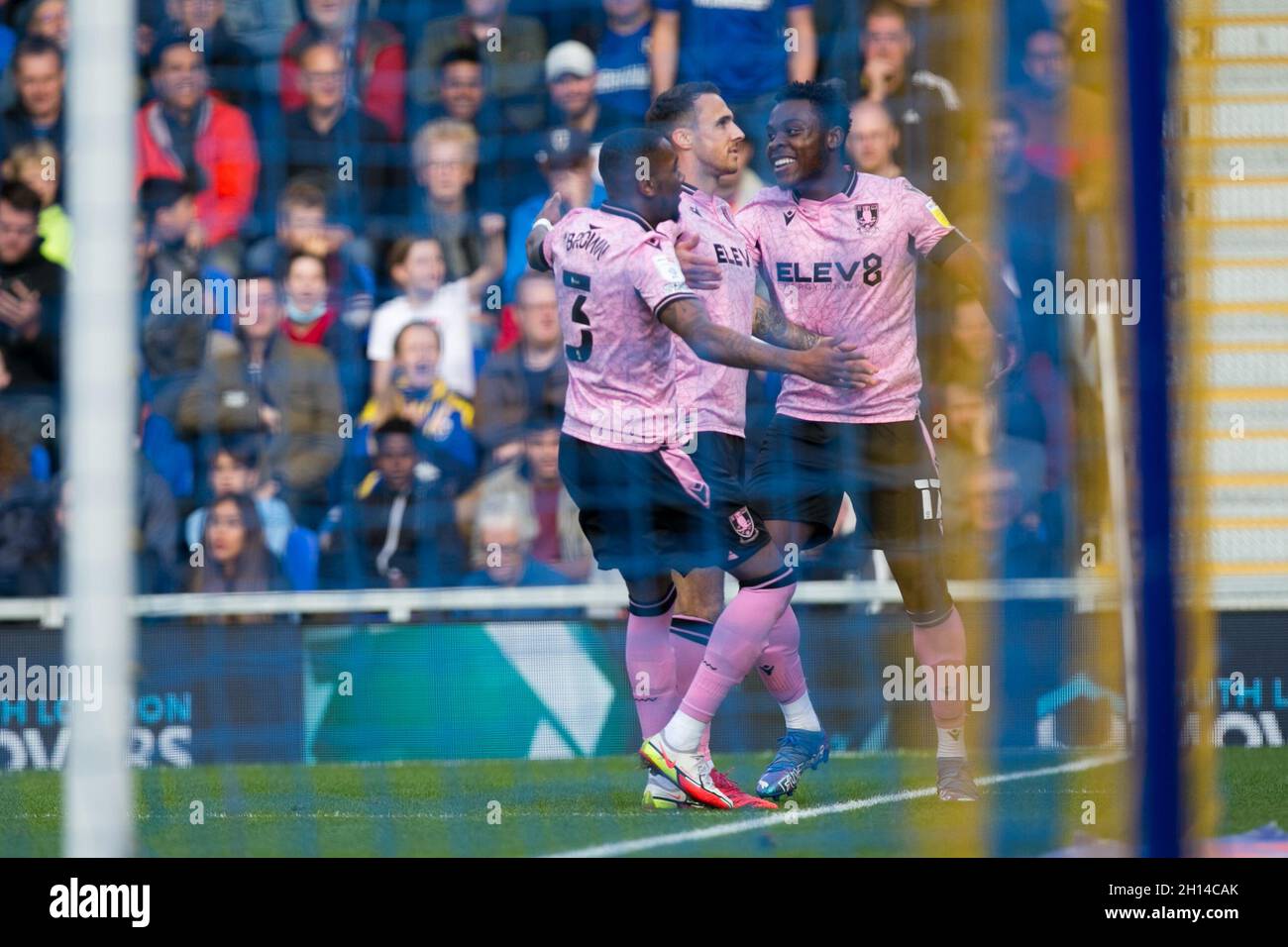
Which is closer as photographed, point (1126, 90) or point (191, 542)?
point (1126, 90)

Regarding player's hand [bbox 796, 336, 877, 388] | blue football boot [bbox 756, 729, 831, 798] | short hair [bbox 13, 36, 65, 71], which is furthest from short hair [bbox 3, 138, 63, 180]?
blue football boot [bbox 756, 729, 831, 798]

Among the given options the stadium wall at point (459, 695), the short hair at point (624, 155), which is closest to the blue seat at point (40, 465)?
the stadium wall at point (459, 695)

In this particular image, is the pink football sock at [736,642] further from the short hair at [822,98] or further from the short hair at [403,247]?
the short hair at [403,247]

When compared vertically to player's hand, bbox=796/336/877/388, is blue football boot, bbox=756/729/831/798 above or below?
below

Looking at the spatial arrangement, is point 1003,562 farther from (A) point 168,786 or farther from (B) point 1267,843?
(A) point 168,786

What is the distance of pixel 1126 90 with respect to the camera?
3578mm

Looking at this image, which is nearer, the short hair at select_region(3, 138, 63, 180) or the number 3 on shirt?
the number 3 on shirt

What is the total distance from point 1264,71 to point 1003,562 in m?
2.21

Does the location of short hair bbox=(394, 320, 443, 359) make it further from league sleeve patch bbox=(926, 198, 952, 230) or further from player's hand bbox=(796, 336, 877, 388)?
league sleeve patch bbox=(926, 198, 952, 230)

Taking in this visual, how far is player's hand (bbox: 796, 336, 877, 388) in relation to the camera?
18.6ft

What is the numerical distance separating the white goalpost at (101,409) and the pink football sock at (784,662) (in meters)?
2.86

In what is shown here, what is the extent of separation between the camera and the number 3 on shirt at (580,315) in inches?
241

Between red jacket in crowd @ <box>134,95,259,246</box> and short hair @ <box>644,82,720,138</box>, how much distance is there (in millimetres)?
1525
